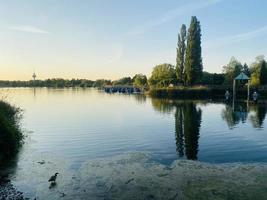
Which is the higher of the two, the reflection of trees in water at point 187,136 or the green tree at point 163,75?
the green tree at point 163,75

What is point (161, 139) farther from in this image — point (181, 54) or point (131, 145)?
point (181, 54)

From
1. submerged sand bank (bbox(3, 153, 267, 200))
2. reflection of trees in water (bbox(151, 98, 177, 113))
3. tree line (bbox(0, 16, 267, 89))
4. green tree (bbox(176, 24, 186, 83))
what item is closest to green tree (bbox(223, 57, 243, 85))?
tree line (bbox(0, 16, 267, 89))

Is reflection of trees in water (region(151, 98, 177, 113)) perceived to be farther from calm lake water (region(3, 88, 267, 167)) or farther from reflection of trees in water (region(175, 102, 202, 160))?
calm lake water (region(3, 88, 267, 167))

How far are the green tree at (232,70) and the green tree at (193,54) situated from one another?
24169 millimetres

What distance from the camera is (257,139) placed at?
2873 centimetres

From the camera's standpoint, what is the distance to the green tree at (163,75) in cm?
12925

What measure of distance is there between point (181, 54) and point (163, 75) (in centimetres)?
3626

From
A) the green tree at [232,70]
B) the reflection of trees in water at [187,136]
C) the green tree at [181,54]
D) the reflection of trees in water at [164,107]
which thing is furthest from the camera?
the green tree at [232,70]

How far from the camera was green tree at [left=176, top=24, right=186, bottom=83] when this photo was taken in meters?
99.1

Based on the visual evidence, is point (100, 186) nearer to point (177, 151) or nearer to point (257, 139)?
point (177, 151)

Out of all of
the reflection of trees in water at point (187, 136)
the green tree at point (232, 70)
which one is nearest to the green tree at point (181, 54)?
the green tree at point (232, 70)

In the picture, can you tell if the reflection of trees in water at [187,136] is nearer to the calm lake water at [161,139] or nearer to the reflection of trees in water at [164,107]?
the calm lake water at [161,139]

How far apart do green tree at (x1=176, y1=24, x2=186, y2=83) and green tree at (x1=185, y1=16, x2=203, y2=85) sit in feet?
15.9

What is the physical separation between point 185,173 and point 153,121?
25073 mm
